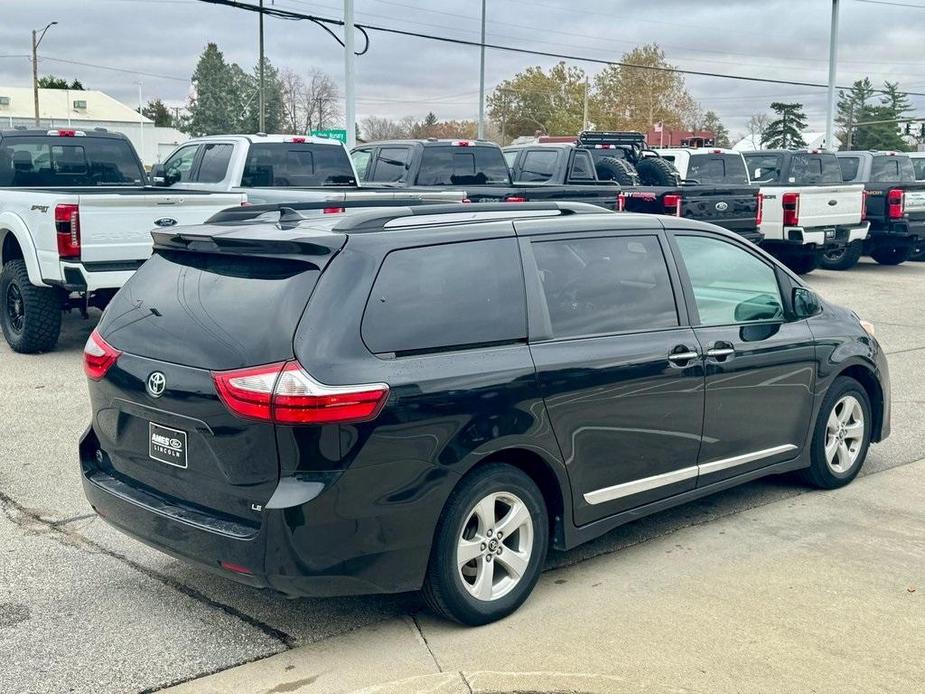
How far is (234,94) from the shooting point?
10025cm

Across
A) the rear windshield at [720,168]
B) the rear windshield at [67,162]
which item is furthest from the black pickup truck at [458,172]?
the rear windshield at [720,168]

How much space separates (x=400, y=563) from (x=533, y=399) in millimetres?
878

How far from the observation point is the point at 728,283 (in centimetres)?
581

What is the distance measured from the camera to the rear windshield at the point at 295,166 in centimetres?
1300

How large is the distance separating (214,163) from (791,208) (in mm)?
9091

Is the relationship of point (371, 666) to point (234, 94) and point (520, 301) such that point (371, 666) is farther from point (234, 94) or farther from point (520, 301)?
point (234, 94)

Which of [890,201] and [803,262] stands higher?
[890,201]

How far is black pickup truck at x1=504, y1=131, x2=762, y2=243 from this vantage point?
16359 mm

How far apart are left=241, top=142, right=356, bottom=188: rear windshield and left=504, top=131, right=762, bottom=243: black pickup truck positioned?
4.78 meters

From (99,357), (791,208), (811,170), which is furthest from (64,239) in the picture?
(811,170)

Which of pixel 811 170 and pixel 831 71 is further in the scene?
pixel 831 71

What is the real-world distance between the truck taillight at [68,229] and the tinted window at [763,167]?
14.7 metres

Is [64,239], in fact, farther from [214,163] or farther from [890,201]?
[890,201]

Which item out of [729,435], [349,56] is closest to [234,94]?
[349,56]
